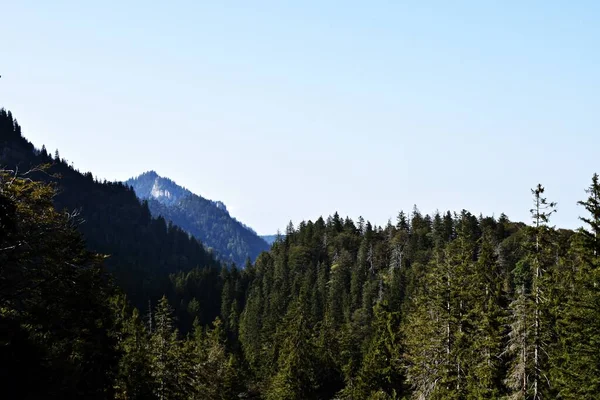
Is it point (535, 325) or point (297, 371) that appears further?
point (297, 371)

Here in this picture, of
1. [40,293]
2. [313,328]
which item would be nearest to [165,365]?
[40,293]

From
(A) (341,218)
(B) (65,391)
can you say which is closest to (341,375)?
(B) (65,391)

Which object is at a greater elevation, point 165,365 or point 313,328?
point 313,328

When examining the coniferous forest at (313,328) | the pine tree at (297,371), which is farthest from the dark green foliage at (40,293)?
the pine tree at (297,371)

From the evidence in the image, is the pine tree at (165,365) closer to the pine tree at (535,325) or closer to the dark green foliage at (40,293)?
the dark green foliage at (40,293)

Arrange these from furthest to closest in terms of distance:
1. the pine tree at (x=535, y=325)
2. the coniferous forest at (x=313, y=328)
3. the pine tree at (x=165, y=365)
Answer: the pine tree at (x=165, y=365), the pine tree at (x=535, y=325), the coniferous forest at (x=313, y=328)

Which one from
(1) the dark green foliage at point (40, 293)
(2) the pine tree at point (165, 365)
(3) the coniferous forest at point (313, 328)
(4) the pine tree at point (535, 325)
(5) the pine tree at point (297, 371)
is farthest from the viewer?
(5) the pine tree at point (297, 371)

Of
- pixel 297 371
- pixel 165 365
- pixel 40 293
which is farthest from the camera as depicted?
pixel 297 371

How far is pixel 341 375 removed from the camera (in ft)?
291

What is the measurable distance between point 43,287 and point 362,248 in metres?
125

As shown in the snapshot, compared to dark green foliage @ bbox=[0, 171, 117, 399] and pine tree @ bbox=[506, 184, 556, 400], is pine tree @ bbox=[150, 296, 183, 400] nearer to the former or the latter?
dark green foliage @ bbox=[0, 171, 117, 399]

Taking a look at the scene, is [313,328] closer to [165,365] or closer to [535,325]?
[165,365]

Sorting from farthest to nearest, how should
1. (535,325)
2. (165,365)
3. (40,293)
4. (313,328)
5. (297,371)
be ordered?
1. (313,328)
2. (297,371)
3. (165,365)
4. (535,325)
5. (40,293)

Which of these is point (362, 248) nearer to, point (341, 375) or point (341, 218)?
point (341, 218)
